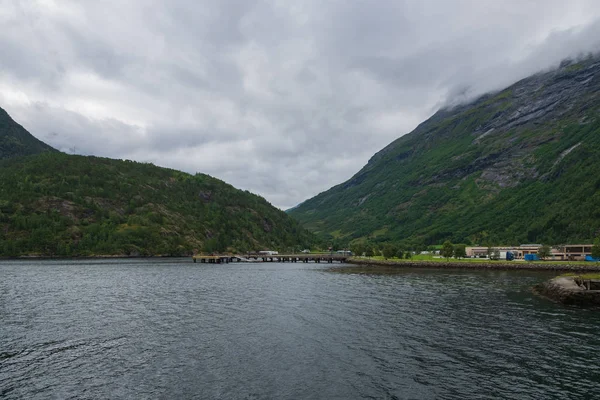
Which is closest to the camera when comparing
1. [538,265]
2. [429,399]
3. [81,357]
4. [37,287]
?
[429,399]

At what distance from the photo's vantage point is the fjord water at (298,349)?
29.3 meters

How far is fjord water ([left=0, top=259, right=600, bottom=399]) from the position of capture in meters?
29.3

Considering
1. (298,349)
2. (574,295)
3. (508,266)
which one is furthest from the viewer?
(508,266)

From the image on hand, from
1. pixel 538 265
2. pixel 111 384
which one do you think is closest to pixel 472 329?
pixel 111 384

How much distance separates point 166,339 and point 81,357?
9179 mm

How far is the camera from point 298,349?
131 ft

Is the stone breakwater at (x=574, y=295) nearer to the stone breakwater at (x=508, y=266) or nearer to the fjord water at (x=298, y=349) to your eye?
the fjord water at (x=298, y=349)

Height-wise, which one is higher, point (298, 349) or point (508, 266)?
point (508, 266)

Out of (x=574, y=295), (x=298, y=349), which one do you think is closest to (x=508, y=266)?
(x=574, y=295)

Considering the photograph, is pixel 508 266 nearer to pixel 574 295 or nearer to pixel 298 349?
pixel 574 295

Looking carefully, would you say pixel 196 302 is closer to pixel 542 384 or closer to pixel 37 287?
pixel 37 287

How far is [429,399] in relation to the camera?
88.5 feet

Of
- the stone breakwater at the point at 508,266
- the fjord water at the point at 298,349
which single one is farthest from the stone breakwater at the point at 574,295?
the stone breakwater at the point at 508,266

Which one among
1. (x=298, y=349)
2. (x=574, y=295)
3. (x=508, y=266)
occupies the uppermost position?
(x=508, y=266)
